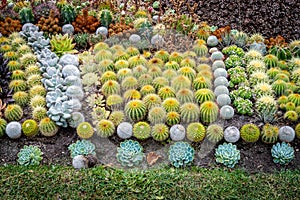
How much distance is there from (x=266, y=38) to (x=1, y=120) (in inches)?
144

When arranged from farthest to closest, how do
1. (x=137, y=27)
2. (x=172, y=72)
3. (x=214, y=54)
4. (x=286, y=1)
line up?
(x=286, y=1) < (x=137, y=27) < (x=214, y=54) < (x=172, y=72)

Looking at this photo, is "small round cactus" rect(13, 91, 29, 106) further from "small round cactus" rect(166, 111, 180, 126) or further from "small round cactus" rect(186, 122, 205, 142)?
"small round cactus" rect(186, 122, 205, 142)

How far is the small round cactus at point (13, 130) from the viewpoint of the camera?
4871 millimetres

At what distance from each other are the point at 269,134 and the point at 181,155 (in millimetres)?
901

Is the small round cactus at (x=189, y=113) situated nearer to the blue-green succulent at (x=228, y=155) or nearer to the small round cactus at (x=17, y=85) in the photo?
the blue-green succulent at (x=228, y=155)

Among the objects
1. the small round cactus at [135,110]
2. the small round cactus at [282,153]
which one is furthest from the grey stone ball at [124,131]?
the small round cactus at [282,153]

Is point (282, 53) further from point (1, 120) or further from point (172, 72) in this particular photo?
point (1, 120)

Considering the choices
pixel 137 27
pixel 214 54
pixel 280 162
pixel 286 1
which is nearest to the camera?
pixel 280 162

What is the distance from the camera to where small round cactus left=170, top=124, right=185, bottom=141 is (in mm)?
4785

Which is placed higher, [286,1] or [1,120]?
[286,1]

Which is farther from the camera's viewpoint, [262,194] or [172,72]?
[172,72]

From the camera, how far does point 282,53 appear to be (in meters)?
5.81

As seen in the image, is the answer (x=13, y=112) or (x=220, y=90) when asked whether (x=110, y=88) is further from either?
(x=220, y=90)

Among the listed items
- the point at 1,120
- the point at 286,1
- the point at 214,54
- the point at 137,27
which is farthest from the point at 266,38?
the point at 1,120
